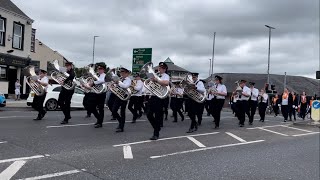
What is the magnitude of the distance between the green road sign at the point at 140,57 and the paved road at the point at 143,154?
16.1 meters

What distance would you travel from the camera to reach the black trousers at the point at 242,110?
15.2 meters

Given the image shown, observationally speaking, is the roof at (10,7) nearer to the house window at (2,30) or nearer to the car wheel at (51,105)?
the house window at (2,30)

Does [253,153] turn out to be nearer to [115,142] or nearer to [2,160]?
[115,142]

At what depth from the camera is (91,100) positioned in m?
12.1

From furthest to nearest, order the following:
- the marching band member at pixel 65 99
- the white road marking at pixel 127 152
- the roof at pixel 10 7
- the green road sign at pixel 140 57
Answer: the roof at pixel 10 7 < the green road sign at pixel 140 57 < the marching band member at pixel 65 99 < the white road marking at pixel 127 152

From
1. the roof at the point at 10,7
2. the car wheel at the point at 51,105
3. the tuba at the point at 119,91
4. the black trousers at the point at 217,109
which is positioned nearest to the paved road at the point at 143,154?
the tuba at the point at 119,91

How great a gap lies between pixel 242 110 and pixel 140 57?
14.6 meters

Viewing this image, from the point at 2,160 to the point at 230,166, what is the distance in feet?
13.5

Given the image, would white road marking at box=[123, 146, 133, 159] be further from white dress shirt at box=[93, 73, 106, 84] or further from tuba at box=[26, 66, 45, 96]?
tuba at box=[26, 66, 45, 96]

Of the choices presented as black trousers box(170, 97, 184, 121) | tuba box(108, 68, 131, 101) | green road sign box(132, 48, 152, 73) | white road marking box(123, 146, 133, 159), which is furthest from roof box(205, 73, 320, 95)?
white road marking box(123, 146, 133, 159)

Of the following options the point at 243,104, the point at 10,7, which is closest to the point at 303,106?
the point at 243,104

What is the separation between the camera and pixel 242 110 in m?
15.3

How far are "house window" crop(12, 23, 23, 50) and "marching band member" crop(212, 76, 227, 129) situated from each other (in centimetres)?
1957

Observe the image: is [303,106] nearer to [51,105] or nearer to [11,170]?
[51,105]
